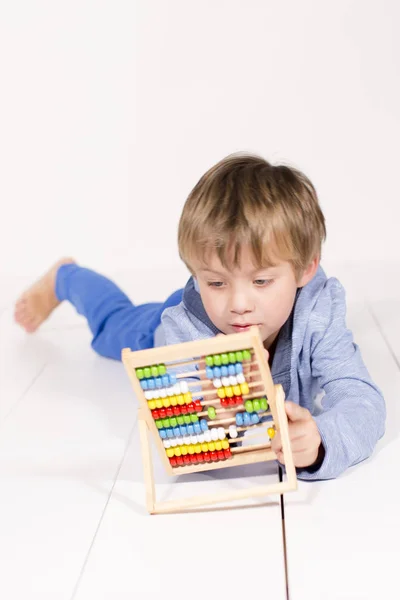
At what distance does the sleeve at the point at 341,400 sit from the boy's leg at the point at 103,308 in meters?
0.54

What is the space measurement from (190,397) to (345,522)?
338 mm

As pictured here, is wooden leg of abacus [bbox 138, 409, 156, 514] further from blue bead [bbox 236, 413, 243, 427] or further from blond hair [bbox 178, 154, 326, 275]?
blond hair [bbox 178, 154, 326, 275]

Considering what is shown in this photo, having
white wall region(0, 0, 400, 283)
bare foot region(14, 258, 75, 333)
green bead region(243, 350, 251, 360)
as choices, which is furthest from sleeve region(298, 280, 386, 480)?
white wall region(0, 0, 400, 283)

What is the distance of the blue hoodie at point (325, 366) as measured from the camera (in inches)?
63.6

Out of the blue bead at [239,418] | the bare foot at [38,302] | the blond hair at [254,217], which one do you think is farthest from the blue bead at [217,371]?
the bare foot at [38,302]

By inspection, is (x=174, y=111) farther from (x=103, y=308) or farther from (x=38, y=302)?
(x=103, y=308)

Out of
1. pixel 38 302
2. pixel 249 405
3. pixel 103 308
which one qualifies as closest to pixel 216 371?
pixel 249 405

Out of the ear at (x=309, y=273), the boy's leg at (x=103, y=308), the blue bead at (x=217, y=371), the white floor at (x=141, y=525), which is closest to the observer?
the white floor at (x=141, y=525)

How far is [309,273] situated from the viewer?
178 cm

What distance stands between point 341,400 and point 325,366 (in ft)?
0.31

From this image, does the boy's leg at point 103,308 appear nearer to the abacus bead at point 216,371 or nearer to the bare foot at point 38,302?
the bare foot at point 38,302

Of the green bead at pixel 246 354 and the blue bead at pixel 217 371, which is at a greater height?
the green bead at pixel 246 354

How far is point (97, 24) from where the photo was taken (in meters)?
3.43

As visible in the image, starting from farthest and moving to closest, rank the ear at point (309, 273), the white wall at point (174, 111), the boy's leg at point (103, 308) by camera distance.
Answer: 1. the white wall at point (174, 111)
2. the boy's leg at point (103, 308)
3. the ear at point (309, 273)
